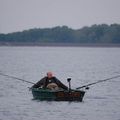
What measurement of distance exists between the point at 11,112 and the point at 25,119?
2.24 metres

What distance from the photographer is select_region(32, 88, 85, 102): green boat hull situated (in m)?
37.8

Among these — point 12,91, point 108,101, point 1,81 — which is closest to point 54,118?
point 108,101

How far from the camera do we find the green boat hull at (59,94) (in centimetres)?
3778

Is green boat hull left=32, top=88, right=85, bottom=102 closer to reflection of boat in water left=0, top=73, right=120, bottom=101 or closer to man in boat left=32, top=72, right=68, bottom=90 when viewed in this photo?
reflection of boat in water left=0, top=73, right=120, bottom=101

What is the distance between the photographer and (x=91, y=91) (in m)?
46.2

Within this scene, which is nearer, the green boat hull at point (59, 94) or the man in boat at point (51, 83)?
the green boat hull at point (59, 94)

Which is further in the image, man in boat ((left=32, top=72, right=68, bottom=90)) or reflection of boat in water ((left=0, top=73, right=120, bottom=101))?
man in boat ((left=32, top=72, right=68, bottom=90))

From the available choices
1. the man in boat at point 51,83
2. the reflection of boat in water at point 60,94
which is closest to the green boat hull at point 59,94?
the reflection of boat in water at point 60,94

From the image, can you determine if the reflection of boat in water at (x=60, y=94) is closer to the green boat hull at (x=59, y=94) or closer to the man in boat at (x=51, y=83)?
the green boat hull at (x=59, y=94)

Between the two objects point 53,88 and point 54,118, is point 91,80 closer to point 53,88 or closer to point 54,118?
point 53,88

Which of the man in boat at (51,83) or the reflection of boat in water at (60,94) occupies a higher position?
the man in boat at (51,83)

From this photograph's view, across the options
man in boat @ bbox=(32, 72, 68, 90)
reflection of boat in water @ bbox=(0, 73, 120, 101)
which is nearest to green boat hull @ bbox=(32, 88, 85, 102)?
reflection of boat in water @ bbox=(0, 73, 120, 101)

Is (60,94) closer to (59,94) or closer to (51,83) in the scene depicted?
(59,94)

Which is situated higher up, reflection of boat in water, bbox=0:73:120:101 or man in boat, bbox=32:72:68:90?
man in boat, bbox=32:72:68:90
